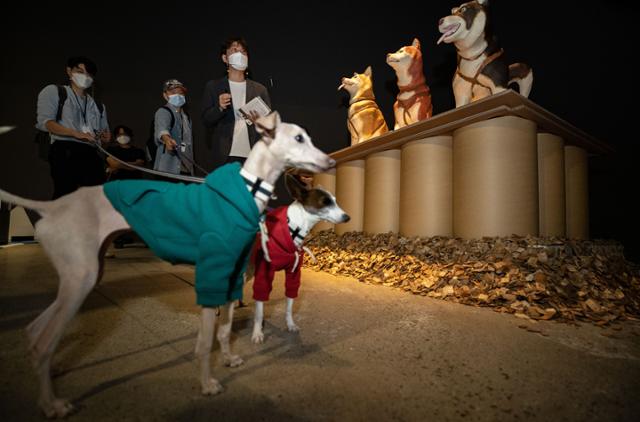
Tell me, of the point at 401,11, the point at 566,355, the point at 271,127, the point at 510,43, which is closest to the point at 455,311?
the point at 566,355

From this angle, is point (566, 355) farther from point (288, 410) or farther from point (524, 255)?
point (288, 410)

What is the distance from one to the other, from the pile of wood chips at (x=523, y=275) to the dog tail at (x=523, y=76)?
5.72ft

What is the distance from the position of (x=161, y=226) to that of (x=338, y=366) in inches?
38.9

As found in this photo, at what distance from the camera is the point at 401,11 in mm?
4602

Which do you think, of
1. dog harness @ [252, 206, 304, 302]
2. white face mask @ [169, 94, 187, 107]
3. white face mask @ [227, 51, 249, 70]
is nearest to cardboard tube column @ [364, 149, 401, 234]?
white face mask @ [227, 51, 249, 70]

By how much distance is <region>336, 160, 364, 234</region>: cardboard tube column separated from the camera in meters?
4.33

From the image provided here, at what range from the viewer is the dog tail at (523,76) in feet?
10.1

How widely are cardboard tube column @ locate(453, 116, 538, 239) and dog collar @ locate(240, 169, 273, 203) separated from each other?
90.5 inches

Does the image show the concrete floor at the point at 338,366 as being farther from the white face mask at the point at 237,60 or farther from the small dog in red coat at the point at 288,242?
the white face mask at the point at 237,60

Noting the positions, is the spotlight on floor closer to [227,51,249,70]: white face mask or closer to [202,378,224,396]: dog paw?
[227,51,249,70]: white face mask

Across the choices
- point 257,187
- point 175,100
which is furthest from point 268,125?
point 175,100

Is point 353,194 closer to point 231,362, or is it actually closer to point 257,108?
point 257,108

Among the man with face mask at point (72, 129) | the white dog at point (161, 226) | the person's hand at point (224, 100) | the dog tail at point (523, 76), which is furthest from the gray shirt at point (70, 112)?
the dog tail at point (523, 76)

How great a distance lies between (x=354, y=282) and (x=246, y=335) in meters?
1.58
